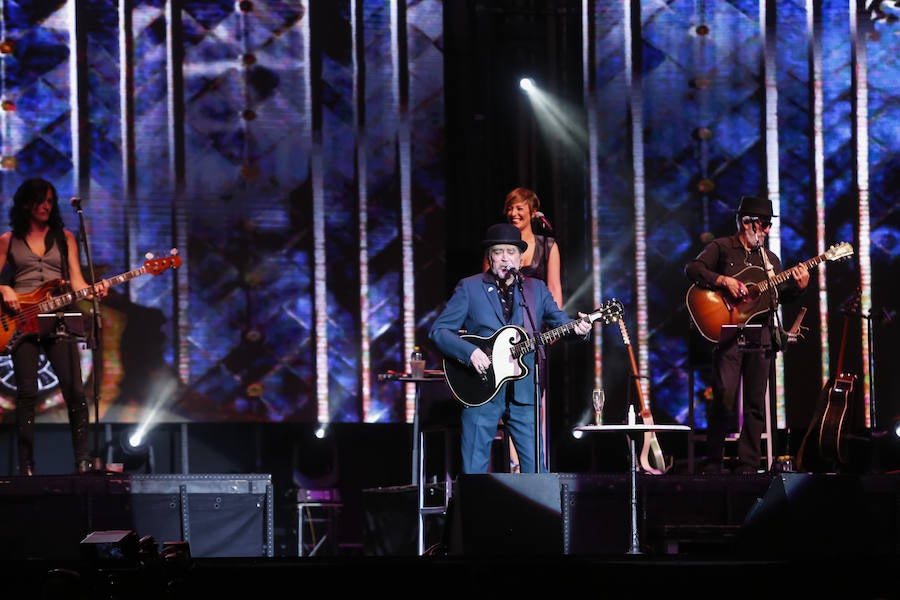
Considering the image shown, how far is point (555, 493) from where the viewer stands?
16.8ft

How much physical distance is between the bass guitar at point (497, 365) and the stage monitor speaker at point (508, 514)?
1202 mm

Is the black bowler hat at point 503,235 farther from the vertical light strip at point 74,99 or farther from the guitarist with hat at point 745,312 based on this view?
the vertical light strip at point 74,99

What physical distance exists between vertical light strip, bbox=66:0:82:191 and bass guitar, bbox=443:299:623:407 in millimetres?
3568

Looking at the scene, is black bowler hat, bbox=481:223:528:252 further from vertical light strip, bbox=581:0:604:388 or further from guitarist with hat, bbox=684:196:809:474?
vertical light strip, bbox=581:0:604:388

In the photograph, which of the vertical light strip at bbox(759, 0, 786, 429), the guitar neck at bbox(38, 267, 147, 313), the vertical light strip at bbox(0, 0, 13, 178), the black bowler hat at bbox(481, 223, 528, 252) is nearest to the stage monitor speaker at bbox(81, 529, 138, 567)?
the black bowler hat at bbox(481, 223, 528, 252)

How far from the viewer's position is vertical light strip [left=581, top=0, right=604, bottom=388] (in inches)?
342

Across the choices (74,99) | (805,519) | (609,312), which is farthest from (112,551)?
(74,99)

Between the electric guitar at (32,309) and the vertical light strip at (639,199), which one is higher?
the vertical light strip at (639,199)

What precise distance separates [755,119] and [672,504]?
382cm

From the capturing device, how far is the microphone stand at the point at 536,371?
5.94 metres

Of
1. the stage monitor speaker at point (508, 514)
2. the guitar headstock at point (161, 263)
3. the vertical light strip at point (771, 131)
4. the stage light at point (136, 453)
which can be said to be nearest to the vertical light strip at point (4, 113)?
the guitar headstock at point (161, 263)

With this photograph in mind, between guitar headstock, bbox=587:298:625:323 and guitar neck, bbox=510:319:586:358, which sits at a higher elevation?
guitar headstock, bbox=587:298:625:323

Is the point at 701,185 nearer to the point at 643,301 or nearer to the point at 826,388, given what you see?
the point at 643,301

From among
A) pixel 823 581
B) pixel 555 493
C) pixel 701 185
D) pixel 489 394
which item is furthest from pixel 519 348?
pixel 701 185
